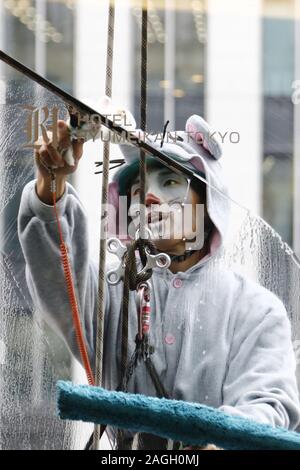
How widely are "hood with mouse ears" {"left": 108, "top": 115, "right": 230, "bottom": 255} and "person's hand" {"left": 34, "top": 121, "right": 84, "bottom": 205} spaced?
73 millimetres

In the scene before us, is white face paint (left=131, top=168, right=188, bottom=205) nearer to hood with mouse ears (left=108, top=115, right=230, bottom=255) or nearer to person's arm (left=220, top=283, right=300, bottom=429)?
hood with mouse ears (left=108, top=115, right=230, bottom=255)

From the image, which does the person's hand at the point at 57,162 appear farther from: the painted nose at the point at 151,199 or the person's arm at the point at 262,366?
the person's arm at the point at 262,366

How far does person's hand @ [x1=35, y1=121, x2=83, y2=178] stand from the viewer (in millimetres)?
1327

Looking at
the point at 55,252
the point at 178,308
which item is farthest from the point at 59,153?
the point at 178,308

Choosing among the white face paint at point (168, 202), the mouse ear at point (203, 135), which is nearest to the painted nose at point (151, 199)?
the white face paint at point (168, 202)

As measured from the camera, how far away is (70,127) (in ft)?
4.35

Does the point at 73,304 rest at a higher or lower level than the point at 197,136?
lower

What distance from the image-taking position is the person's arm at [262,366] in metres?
1.34

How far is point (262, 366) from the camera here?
1351 millimetres

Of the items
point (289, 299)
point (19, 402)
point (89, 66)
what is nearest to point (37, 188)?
point (89, 66)

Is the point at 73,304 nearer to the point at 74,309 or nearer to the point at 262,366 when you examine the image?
the point at 74,309

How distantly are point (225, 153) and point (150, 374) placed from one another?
1.18 ft

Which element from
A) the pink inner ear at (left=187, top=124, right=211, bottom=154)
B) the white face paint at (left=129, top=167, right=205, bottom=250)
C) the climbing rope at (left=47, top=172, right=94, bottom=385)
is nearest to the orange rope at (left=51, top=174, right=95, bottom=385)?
the climbing rope at (left=47, top=172, right=94, bottom=385)

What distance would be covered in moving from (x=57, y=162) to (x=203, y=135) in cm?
23
